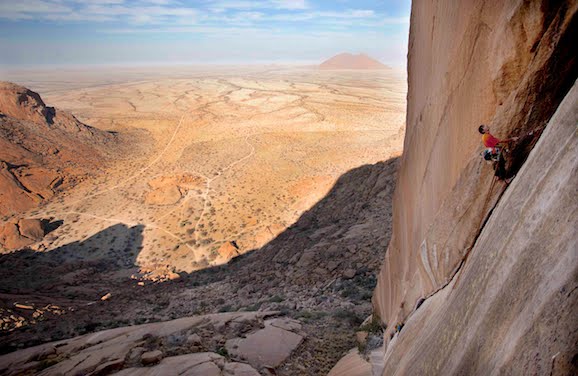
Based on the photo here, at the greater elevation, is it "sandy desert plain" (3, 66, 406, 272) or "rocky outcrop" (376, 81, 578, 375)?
"rocky outcrop" (376, 81, 578, 375)

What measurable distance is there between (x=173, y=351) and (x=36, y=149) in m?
29.2

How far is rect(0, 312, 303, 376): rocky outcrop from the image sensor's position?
6.50m

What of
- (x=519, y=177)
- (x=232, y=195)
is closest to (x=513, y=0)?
(x=519, y=177)

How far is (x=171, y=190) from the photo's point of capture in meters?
24.5

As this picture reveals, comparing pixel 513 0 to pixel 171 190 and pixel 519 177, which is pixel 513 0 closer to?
pixel 519 177

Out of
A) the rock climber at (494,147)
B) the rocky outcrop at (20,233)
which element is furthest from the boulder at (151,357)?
the rocky outcrop at (20,233)

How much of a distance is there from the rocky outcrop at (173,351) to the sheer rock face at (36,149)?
63.3 feet

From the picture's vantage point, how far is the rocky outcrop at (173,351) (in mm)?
6504

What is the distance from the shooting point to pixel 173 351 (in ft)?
23.4

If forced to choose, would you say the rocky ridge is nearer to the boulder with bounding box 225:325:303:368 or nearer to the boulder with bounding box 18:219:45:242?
the boulder with bounding box 225:325:303:368

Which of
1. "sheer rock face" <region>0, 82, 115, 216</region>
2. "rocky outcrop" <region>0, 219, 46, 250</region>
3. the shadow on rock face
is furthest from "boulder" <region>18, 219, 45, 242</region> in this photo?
"sheer rock face" <region>0, 82, 115, 216</region>

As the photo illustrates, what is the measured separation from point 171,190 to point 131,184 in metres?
4.29

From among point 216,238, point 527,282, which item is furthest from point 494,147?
point 216,238

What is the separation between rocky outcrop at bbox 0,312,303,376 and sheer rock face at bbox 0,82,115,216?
1930cm
